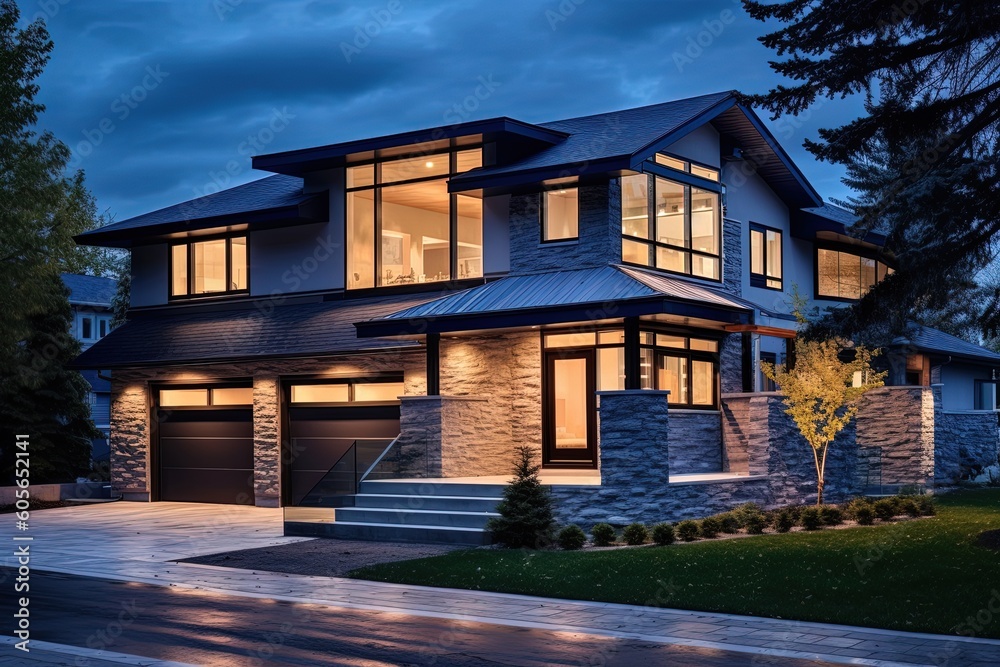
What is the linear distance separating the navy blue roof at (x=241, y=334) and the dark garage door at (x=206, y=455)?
179 cm

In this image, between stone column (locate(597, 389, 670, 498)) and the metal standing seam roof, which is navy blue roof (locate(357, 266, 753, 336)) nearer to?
the metal standing seam roof

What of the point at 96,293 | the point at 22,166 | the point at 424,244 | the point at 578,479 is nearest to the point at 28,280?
the point at 22,166

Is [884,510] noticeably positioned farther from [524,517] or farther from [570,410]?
[524,517]

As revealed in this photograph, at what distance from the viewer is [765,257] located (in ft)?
91.9

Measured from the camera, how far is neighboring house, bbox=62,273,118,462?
52.8m

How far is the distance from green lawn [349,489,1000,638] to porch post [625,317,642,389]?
3.65 m

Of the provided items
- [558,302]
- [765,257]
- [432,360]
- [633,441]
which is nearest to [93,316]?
[432,360]

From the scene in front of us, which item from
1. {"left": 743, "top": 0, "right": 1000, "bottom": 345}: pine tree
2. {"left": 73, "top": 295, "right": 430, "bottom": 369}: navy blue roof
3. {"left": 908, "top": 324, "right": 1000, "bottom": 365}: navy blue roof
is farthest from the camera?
{"left": 908, "top": 324, "right": 1000, "bottom": 365}: navy blue roof

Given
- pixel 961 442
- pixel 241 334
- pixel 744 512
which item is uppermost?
pixel 241 334

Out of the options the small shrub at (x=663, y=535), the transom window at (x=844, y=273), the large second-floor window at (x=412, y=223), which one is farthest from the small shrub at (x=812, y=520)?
the transom window at (x=844, y=273)

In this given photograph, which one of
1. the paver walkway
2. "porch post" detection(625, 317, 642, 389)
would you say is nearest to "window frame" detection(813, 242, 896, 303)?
"porch post" detection(625, 317, 642, 389)

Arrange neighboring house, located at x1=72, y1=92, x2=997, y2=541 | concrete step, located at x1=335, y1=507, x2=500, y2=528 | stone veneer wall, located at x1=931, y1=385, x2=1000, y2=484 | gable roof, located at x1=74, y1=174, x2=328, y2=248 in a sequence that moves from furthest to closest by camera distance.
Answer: stone veneer wall, located at x1=931, y1=385, x2=1000, y2=484
gable roof, located at x1=74, y1=174, x2=328, y2=248
neighboring house, located at x1=72, y1=92, x2=997, y2=541
concrete step, located at x1=335, y1=507, x2=500, y2=528

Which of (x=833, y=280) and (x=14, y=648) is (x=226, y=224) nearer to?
(x=833, y=280)

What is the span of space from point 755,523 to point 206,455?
50.5 feet
